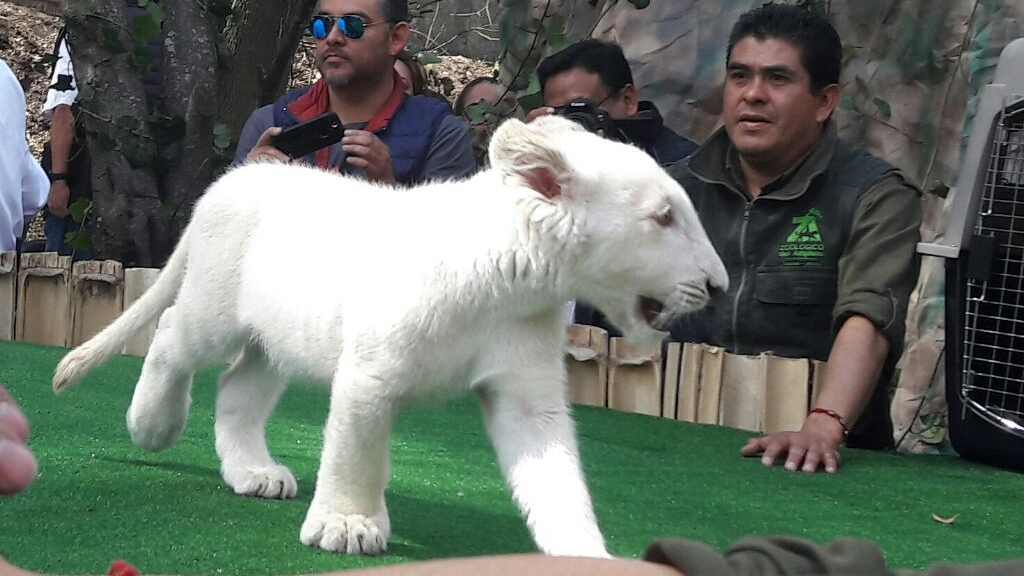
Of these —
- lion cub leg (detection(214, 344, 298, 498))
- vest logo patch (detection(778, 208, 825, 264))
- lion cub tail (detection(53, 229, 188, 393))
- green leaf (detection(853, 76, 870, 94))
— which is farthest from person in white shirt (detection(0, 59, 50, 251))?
green leaf (detection(853, 76, 870, 94))

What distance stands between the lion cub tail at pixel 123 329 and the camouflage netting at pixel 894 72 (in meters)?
2.89

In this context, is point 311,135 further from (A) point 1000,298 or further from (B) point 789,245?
(A) point 1000,298

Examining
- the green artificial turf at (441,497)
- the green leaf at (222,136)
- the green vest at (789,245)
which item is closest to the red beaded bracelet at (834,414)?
the green artificial turf at (441,497)

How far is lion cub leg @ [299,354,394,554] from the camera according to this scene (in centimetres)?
262

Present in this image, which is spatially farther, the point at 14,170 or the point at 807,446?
the point at 14,170

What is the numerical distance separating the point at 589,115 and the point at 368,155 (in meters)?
0.90

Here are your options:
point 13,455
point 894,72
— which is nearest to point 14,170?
point 894,72

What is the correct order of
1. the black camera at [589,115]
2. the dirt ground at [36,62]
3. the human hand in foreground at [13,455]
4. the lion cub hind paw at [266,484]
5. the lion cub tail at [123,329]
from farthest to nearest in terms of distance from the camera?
the dirt ground at [36,62]
the black camera at [589,115]
the lion cub tail at [123,329]
the lion cub hind paw at [266,484]
the human hand in foreground at [13,455]

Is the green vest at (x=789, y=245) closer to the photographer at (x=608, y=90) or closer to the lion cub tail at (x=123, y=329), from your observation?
the photographer at (x=608, y=90)

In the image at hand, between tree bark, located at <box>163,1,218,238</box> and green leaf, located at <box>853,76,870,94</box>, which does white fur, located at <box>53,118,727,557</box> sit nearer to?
green leaf, located at <box>853,76,870,94</box>

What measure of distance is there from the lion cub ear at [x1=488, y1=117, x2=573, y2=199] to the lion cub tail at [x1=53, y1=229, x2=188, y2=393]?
3.92ft

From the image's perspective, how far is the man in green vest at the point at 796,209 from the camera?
4219 mm

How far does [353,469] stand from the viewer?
267cm

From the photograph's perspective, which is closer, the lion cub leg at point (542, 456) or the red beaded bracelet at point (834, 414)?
the lion cub leg at point (542, 456)
